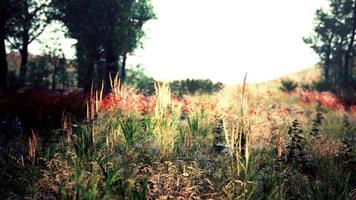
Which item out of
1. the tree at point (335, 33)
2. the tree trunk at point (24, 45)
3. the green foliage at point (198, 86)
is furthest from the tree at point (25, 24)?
the tree at point (335, 33)

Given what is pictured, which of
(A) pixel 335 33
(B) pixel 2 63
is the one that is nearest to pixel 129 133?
(B) pixel 2 63

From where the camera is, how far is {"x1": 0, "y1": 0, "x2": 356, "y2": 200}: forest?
14.4 ft

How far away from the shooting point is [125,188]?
4.00 meters

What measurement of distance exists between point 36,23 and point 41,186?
1762 centimetres

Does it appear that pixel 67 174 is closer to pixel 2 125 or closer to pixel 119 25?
pixel 2 125

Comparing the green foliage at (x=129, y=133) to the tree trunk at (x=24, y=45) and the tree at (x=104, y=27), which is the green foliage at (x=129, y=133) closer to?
the tree at (x=104, y=27)

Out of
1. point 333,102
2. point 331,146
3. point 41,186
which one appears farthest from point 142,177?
point 333,102

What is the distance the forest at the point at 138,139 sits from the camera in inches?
173

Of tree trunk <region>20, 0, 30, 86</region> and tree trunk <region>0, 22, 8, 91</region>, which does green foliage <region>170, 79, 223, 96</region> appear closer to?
tree trunk <region>20, 0, 30, 86</region>

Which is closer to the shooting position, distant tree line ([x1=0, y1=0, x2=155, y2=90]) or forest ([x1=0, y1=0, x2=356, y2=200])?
forest ([x1=0, y1=0, x2=356, y2=200])

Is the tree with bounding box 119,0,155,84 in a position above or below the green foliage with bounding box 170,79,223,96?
above

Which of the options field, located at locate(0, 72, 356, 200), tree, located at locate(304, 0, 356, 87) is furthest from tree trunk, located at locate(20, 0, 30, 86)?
tree, located at locate(304, 0, 356, 87)

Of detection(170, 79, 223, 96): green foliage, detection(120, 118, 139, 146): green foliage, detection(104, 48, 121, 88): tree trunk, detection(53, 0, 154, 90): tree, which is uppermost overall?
detection(53, 0, 154, 90): tree

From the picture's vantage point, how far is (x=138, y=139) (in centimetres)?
634
